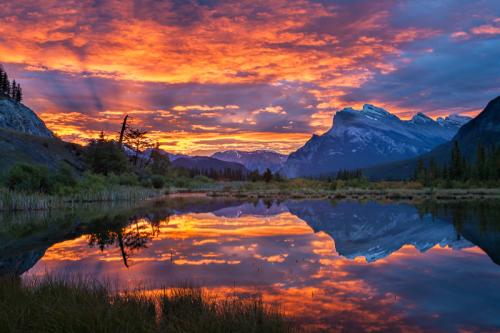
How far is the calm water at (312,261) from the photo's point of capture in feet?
38.1

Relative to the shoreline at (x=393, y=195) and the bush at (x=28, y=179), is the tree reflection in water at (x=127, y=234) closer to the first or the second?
the bush at (x=28, y=179)

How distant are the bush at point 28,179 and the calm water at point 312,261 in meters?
12.6

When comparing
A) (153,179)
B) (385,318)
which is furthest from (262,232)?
(153,179)

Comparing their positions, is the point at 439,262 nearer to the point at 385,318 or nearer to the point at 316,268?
the point at 316,268

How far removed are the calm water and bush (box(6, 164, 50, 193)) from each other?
12590 mm

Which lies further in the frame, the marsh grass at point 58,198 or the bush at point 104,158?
the bush at point 104,158

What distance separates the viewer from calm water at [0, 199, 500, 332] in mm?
11602

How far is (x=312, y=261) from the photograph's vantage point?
728 inches

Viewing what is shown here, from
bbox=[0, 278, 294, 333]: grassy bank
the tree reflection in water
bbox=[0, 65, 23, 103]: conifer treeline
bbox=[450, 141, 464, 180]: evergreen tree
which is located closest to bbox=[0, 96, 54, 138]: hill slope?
bbox=[0, 65, 23, 103]: conifer treeline

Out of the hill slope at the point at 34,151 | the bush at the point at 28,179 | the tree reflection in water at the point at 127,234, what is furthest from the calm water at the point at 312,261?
the hill slope at the point at 34,151

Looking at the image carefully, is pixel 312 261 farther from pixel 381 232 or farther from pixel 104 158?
pixel 104 158

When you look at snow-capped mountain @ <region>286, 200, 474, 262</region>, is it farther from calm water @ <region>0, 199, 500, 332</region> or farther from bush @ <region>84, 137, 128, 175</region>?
bush @ <region>84, 137, 128, 175</region>

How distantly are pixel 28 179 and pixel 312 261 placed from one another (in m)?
37.9

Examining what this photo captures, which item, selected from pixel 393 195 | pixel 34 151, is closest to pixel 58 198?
pixel 34 151
